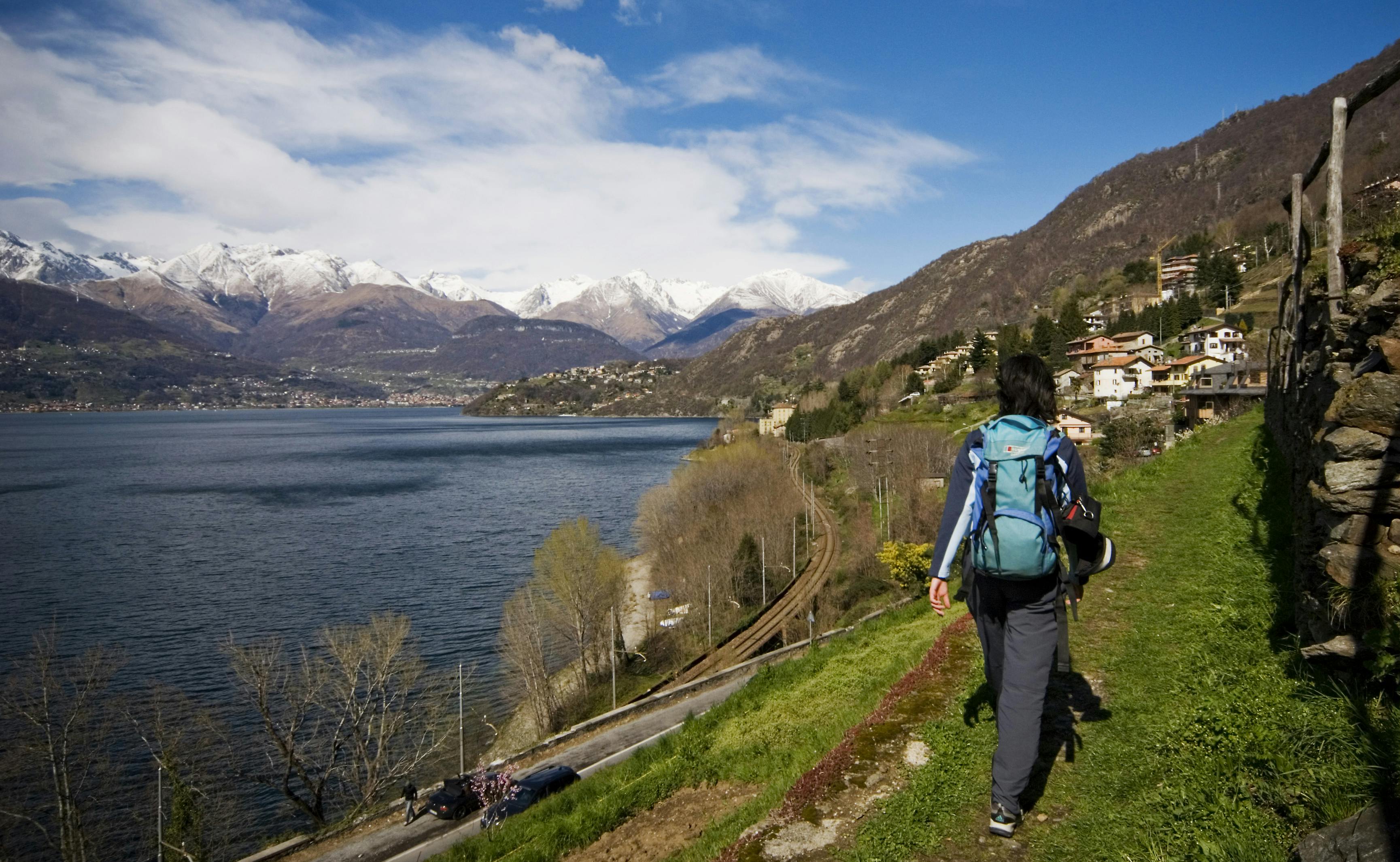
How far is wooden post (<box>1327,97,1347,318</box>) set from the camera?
627 centimetres

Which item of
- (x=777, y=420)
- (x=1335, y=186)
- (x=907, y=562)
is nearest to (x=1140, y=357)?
(x=907, y=562)

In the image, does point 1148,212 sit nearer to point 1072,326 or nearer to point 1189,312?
point 1072,326

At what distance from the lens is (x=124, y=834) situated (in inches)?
809

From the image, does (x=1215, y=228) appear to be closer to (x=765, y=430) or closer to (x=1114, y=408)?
(x=765, y=430)

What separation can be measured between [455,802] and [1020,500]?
680 inches

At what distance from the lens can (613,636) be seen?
32812 mm

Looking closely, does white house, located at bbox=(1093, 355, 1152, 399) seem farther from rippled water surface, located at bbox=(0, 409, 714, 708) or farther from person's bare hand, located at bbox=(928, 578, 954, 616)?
person's bare hand, located at bbox=(928, 578, 954, 616)

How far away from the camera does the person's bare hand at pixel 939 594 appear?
13.9ft

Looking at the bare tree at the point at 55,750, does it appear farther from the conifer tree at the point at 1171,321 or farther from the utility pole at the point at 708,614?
the conifer tree at the point at 1171,321

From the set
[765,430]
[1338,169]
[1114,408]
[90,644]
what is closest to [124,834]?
[90,644]

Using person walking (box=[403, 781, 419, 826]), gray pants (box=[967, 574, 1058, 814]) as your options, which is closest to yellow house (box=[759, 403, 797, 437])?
person walking (box=[403, 781, 419, 826])

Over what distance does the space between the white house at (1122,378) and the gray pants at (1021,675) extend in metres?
58.5

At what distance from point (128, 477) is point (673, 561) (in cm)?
7955

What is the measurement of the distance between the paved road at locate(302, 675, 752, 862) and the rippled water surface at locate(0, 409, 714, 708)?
13.6m
